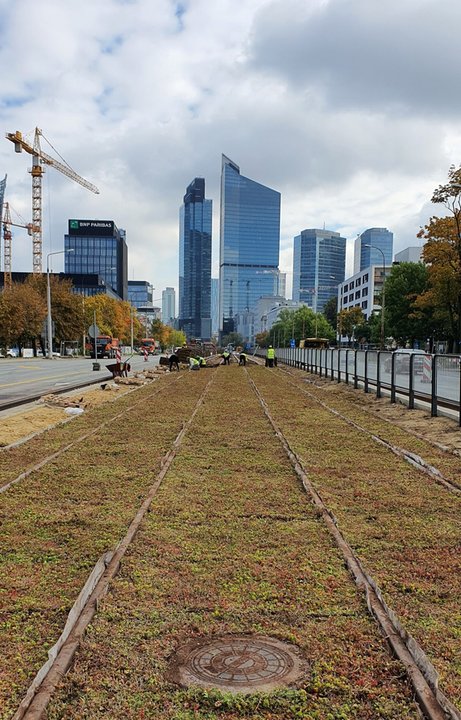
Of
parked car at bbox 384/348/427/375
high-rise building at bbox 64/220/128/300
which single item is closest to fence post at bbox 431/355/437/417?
parked car at bbox 384/348/427/375

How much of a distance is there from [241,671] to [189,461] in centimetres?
590

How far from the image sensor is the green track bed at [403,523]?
12.5ft

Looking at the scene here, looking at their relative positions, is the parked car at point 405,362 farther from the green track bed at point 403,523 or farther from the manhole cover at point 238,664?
the manhole cover at point 238,664

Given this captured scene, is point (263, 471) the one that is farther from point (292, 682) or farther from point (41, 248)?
point (41, 248)

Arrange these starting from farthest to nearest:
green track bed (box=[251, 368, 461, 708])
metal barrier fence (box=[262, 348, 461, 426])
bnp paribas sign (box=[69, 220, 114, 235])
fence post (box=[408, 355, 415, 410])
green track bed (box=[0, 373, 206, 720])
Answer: bnp paribas sign (box=[69, 220, 114, 235])
fence post (box=[408, 355, 415, 410])
metal barrier fence (box=[262, 348, 461, 426])
green track bed (box=[251, 368, 461, 708])
green track bed (box=[0, 373, 206, 720])

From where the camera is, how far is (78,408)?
1631 centimetres

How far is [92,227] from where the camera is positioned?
189 meters

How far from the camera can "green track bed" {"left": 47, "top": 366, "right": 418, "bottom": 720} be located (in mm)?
2936

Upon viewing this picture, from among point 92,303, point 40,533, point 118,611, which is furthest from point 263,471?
point 92,303

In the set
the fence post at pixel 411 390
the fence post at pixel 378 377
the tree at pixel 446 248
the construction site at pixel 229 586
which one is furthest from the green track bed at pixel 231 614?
the tree at pixel 446 248

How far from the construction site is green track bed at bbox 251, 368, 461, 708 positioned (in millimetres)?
21

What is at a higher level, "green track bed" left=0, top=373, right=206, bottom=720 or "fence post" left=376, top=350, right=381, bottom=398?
"fence post" left=376, top=350, right=381, bottom=398

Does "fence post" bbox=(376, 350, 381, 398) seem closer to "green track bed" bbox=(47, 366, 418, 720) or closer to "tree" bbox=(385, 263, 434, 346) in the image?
"green track bed" bbox=(47, 366, 418, 720)

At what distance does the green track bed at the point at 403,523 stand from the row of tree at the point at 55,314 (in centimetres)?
6289
